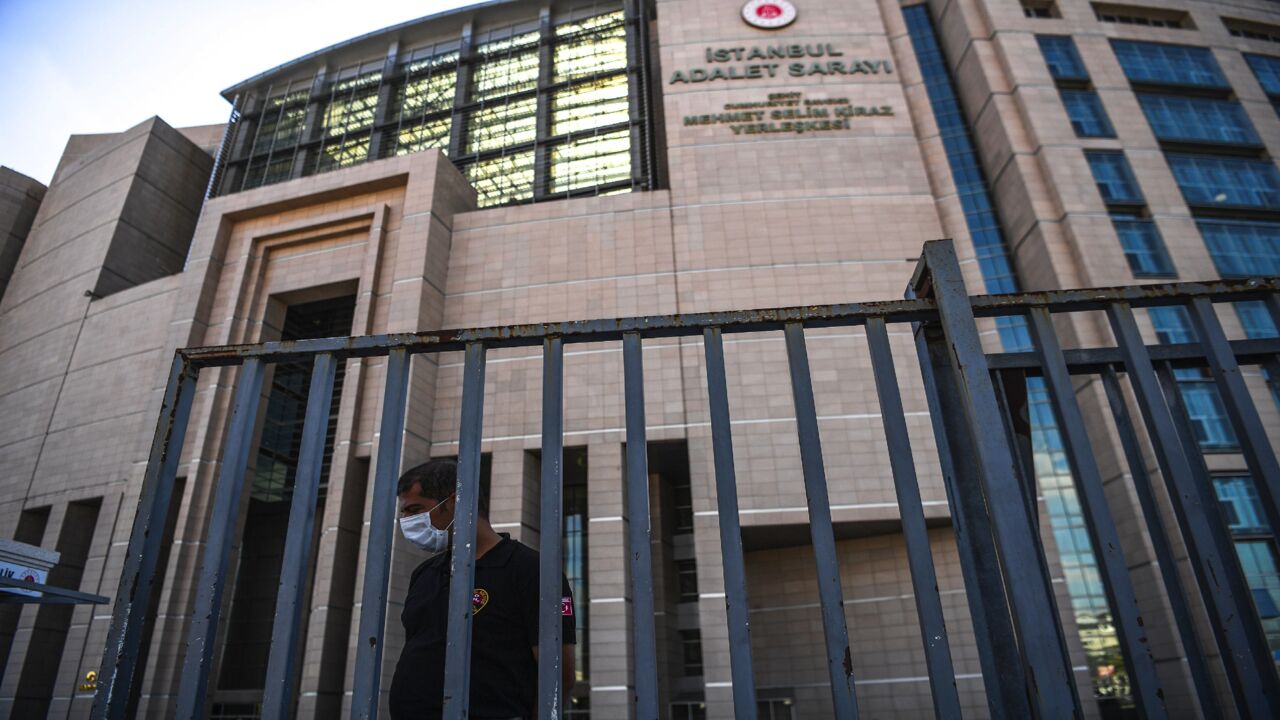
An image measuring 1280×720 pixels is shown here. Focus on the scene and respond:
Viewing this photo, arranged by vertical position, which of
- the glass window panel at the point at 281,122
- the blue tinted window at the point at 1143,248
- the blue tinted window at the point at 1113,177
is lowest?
the blue tinted window at the point at 1143,248

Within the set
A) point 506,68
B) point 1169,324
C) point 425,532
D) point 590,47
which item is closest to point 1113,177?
point 1169,324

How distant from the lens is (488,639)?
11.5 feet

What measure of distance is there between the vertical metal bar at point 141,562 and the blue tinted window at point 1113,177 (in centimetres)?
3077

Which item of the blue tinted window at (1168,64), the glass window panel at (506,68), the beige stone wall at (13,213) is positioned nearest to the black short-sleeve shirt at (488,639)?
the blue tinted window at (1168,64)

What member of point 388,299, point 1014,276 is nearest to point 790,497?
point 1014,276

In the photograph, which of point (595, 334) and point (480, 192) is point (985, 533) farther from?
point (480, 192)

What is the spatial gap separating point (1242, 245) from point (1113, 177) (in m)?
5.11

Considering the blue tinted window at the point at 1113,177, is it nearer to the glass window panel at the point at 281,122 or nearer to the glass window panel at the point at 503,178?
the glass window panel at the point at 503,178

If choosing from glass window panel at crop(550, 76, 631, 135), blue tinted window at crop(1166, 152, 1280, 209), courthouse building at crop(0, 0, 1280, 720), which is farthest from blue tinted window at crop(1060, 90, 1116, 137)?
glass window panel at crop(550, 76, 631, 135)

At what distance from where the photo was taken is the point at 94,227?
3278 cm

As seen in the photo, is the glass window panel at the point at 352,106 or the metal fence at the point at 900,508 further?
the glass window panel at the point at 352,106

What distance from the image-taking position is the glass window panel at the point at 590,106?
34469mm

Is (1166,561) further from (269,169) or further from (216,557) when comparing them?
(269,169)

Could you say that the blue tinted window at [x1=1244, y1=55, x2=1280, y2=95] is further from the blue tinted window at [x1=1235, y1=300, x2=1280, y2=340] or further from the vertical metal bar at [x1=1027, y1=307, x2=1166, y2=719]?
the vertical metal bar at [x1=1027, y1=307, x2=1166, y2=719]
